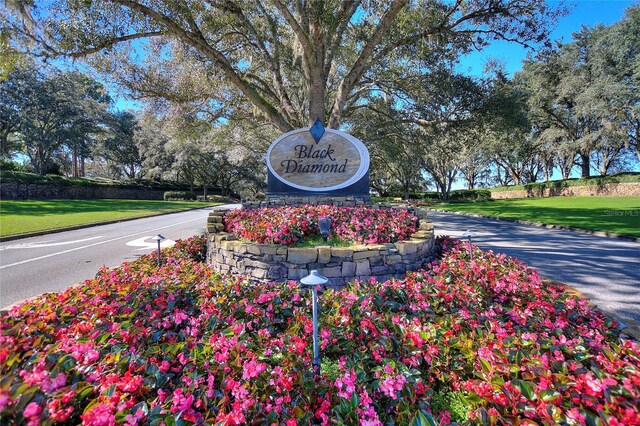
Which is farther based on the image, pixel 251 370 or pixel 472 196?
pixel 472 196

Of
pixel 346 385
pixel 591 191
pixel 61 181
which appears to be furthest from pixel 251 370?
pixel 591 191

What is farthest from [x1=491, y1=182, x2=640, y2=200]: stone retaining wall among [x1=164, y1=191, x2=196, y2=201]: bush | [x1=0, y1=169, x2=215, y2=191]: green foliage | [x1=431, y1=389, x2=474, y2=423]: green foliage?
[x1=0, y1=169, x2=215, y2=191]: green foliage

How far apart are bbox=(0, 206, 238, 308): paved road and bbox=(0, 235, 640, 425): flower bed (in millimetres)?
2041

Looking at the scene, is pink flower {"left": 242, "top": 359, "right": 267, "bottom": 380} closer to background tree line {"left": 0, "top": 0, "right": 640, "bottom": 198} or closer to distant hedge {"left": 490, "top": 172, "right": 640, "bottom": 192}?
background tree line {"left": 0, "top": 0, "right": 640, "bottom": 198}

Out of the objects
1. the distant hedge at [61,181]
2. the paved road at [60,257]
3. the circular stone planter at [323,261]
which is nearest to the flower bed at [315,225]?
the circular stone planter at [323,261]

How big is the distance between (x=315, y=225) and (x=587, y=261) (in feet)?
18.1

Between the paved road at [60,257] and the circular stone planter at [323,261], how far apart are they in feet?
9.33

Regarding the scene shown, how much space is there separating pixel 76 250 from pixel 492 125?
13775mm

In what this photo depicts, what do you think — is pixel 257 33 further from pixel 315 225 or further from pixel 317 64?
pixel 315 225

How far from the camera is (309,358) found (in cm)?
221

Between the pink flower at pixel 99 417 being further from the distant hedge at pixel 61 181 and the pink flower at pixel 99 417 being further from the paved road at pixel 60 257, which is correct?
the distant hedge at pixel 61 181

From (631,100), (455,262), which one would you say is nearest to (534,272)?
(455,262)

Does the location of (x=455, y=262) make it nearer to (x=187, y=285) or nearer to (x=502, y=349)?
(x=502, y=349)

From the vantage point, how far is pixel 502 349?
2.14 meters
